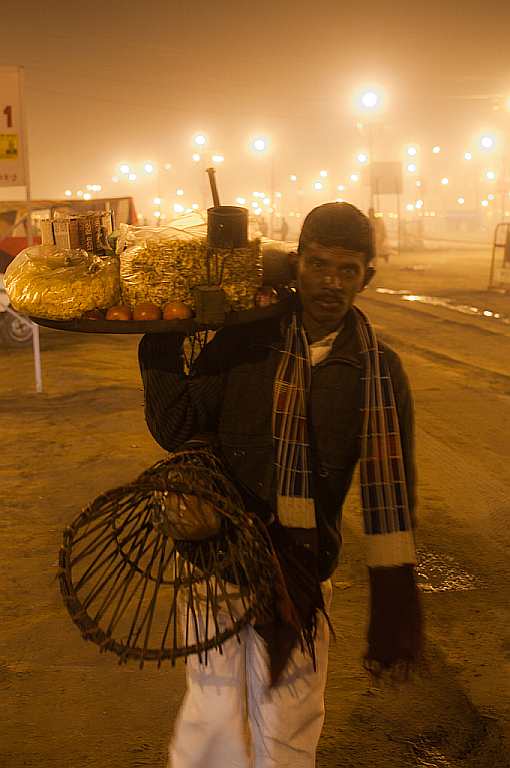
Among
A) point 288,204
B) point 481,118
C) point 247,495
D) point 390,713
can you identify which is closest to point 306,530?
point 247,495

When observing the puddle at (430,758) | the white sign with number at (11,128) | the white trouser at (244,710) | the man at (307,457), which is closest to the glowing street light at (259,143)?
the white sign with number at (11,128)

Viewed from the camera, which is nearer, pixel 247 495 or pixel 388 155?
pixel 247 495

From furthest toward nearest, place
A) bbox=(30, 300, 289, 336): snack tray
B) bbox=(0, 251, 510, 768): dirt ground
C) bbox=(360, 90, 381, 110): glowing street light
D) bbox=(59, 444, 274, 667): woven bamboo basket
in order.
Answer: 1. bbox=(360, 90, 381, 110): glowing street light
2. bbox=(0, 251, 510, 768): dirt ground
3. bbox=(30, 300, 289, 336): snack tray
4. bbox=(59, 444, 274, 667): woven bamboo basket

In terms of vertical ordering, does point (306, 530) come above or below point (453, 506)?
above

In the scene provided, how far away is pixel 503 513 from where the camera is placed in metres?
5.63

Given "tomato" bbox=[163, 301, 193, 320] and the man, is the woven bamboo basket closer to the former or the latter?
the man

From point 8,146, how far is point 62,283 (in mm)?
7609

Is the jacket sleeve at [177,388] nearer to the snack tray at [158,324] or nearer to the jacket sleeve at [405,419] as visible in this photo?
the snack tray at [158,324]

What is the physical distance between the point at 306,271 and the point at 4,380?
8890 millimetres

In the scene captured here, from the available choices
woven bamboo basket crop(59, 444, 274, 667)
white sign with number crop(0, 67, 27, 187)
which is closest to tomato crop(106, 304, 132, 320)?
woven bamboo basket crop(59, 444, 274, 667)

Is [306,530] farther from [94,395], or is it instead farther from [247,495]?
[94,395]

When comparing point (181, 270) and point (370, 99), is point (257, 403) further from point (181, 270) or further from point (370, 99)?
point (370, 99)

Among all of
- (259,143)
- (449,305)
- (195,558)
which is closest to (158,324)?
(195,558)

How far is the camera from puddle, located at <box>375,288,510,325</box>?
1576 centimetres
